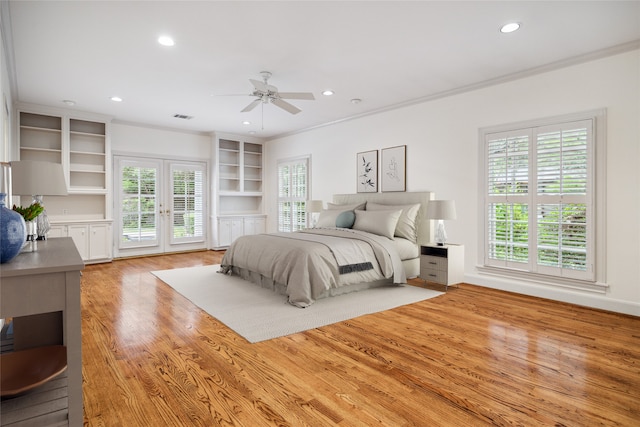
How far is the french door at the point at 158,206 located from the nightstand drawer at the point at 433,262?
5.30 meters

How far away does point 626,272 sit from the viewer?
3.57m

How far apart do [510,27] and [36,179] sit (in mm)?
3962

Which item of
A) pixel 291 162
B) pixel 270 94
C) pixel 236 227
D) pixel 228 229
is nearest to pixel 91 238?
pixel 228 229

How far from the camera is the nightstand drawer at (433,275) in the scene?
14.9 feet

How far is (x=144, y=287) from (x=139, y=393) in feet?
9.36

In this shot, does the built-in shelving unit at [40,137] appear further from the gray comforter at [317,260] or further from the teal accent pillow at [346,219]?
the teal accent pillow at [346,219]

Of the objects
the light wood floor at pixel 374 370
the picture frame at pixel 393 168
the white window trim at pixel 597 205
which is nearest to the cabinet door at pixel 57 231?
the light wood floor at pixel 374 370

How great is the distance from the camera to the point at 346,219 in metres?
5.44

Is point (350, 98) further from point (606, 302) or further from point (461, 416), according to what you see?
point (461, 416)

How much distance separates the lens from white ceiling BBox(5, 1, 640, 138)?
2.95m

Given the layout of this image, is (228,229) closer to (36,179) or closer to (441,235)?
(441,235)

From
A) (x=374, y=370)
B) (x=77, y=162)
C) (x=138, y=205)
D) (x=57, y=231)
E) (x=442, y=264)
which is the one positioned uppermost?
(x=77, y=162)

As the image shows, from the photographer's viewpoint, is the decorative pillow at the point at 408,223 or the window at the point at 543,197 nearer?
the window at the point at 543,197

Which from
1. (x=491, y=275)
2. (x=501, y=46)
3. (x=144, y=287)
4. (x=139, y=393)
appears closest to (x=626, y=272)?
(x=491, y=275)
